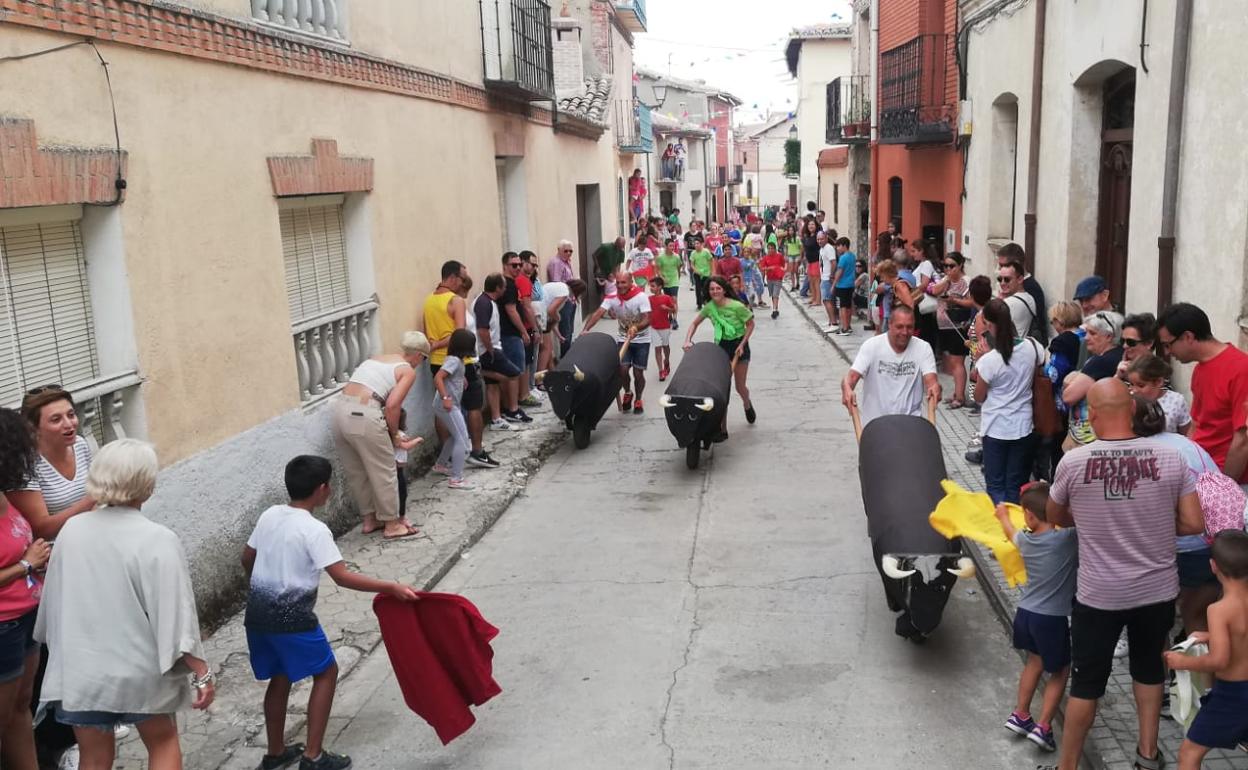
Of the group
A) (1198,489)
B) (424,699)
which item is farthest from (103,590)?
(1198,489)

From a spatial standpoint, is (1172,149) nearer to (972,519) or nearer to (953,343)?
(972,519)

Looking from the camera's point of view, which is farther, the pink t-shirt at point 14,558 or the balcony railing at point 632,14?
the balcony railing at point 632,14

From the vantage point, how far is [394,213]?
935cm

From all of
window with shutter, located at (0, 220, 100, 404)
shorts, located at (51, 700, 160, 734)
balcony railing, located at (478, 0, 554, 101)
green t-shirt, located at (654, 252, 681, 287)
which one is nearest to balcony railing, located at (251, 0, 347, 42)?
window with shutter, located at (0, 220, 100, 404)

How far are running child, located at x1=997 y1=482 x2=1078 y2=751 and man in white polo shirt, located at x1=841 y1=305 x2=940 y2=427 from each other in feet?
8.15

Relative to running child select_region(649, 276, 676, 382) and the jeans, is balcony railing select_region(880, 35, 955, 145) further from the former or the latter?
the jeans

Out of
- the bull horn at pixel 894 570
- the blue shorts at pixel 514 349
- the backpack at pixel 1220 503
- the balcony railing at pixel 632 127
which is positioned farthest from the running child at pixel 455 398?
the balcony railing at pixel 632 127

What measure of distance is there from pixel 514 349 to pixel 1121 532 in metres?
7.99

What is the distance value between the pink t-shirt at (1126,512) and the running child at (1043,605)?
0.76 ft

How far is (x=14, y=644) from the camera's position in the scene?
4055 millimetres

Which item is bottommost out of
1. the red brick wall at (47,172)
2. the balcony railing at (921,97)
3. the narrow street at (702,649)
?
the narrow street at (702,649)

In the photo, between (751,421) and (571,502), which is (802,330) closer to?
(751,421)

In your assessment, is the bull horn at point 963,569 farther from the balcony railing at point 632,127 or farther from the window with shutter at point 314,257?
the balcony railing at point 632,127

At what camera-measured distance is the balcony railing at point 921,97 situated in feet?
47.4
